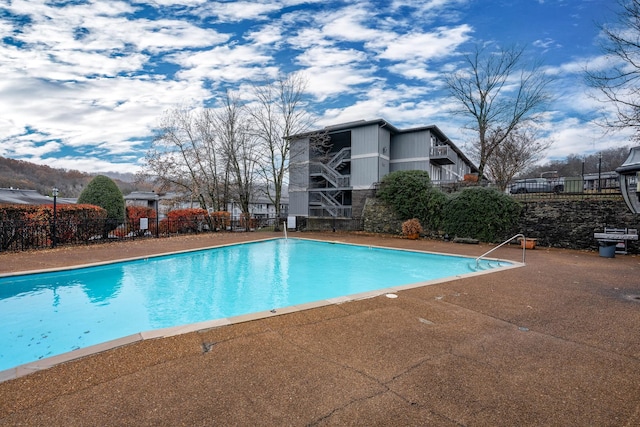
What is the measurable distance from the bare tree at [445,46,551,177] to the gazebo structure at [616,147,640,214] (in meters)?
17.7

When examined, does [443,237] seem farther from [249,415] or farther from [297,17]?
[249,415]

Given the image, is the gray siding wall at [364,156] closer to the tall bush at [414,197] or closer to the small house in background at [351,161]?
the small house in background at [351,161]

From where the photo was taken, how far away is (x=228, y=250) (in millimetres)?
13258

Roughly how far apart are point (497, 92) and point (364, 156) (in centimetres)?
1070

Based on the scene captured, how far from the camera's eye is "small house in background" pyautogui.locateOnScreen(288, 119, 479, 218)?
22.0 metres

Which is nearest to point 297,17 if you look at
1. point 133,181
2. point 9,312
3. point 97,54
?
point 97,54

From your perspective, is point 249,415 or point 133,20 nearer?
point 249,415

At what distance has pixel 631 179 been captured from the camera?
16.5 ft

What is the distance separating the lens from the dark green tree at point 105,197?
49.0 ft

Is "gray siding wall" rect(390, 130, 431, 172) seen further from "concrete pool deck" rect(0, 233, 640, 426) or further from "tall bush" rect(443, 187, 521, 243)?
"concrete pool deck" rect(0, 233, 640, 426)

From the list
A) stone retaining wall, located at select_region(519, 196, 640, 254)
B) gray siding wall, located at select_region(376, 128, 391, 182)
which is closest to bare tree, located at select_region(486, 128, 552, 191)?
gray siding wall, located at select_region(376, 128, 391, 182)

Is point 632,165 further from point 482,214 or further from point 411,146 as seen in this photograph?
point 411,146

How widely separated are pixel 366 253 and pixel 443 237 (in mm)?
5874

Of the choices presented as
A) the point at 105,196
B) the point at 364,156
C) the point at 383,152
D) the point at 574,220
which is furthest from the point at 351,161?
the point at 105,196
